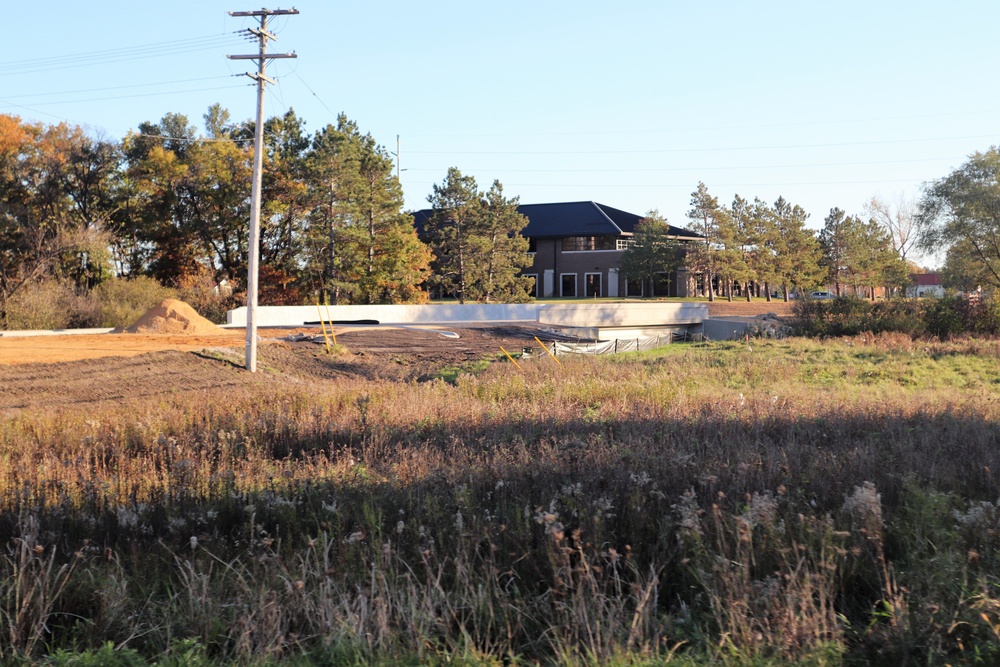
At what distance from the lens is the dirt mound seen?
2900 cm

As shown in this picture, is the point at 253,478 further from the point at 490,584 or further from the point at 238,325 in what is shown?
the point at 238,325

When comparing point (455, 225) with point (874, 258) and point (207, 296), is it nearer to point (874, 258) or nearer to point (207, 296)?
point (207, 296)

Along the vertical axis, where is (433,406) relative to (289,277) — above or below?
below

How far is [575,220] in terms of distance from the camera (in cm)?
7006

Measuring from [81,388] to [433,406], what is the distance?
821 centimetres

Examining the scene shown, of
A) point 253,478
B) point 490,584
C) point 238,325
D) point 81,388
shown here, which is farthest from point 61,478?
point 238,325

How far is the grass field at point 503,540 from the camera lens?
422 cm

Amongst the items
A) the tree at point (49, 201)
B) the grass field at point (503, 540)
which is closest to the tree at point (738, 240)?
the tree at point (49, 201)

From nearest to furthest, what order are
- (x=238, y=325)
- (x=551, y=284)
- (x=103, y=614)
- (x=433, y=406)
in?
(x=103, y=614)
(x=433, y=406)
(x=238, y=325)
(x=551, y=284)

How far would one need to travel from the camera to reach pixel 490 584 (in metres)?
5.02

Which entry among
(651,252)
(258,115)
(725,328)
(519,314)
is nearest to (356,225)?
(519,314)

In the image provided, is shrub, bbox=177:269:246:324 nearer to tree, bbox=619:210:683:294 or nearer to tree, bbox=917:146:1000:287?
tree, bbox=619:210:683:294

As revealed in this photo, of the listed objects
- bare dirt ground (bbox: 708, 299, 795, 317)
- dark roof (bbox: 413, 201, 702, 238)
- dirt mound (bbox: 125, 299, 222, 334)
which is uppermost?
Answer: dark roof (bbox: 413, 201, 702, 238)

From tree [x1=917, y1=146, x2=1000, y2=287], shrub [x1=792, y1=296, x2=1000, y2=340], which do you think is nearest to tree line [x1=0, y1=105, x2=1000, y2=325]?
tree [x1=917, y1=146, x2=1000, y2=287]
